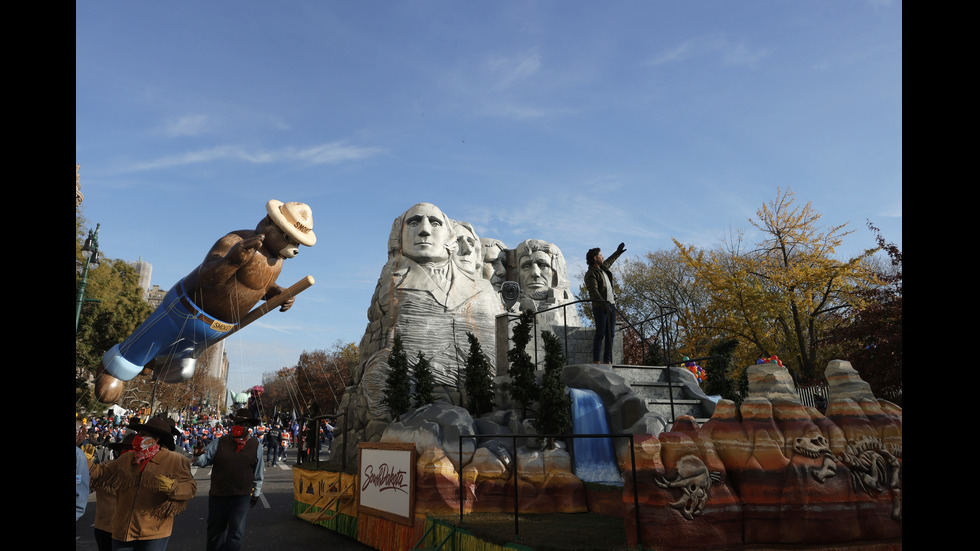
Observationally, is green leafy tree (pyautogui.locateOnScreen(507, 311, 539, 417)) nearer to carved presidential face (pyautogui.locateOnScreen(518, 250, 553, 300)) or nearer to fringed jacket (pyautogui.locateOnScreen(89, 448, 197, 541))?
fringed jacket (pyautogui.locateOnScreen(89, 448, 197, 541))

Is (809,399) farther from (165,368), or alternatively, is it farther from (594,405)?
(165,368)

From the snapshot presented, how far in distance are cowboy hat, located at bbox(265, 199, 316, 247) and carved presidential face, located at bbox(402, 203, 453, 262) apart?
10.3ft

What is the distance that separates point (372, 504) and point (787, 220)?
57.3ft

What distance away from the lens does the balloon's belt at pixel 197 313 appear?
688 inches

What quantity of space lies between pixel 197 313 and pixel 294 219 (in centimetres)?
417

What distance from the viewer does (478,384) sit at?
33.8ft

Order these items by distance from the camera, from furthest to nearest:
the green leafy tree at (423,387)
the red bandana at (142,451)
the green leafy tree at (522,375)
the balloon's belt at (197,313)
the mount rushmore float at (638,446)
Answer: the balloon's belt at (197,313)
the green leafy tree at (423,387)
the green leafy tree at (522,375)
the mount rushmore float at (638,446)
the red bandana at (142,451)

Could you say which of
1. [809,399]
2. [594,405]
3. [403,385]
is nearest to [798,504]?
[594,405]

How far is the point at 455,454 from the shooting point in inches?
326

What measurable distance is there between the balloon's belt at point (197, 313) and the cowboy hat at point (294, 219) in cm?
364

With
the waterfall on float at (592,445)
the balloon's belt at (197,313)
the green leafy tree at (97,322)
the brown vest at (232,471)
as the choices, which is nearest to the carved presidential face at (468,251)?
the balloon's belt at (197,313)

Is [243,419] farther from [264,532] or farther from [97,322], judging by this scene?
[97,322]

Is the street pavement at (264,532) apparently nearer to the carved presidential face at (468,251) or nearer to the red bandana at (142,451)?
the red bandana at (142,451)

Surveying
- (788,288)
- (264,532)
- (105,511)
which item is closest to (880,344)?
(788,288)
